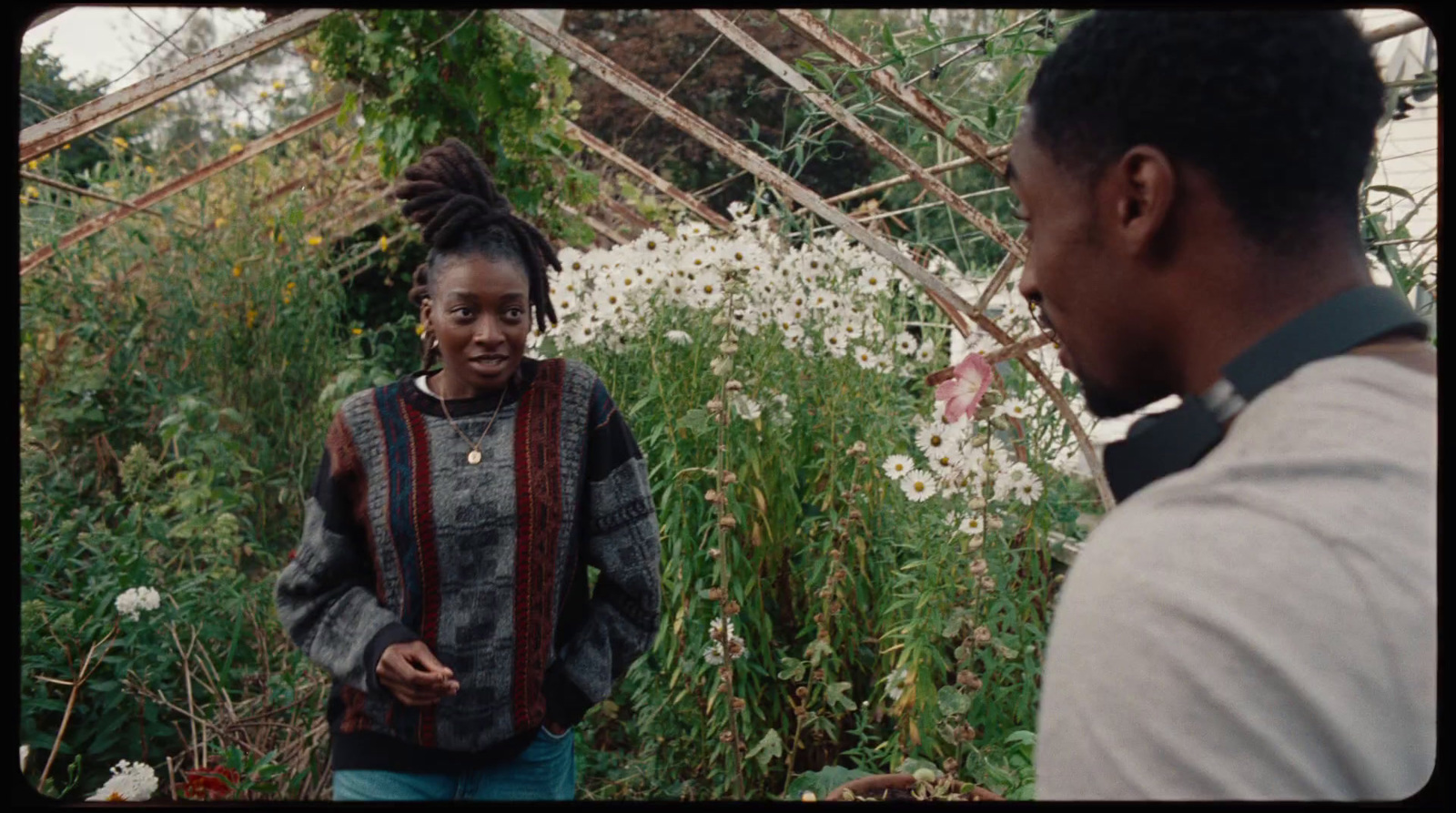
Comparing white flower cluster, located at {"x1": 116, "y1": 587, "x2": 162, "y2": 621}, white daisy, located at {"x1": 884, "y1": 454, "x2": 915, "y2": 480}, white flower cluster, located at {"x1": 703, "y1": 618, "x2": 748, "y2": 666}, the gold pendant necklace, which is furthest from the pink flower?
white flower cluster, located at {"x1": 116, "y1": 587, "x2": 162, "y2": 621}

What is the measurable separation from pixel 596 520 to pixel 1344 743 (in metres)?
1.39

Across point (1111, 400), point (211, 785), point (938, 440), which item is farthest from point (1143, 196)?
point (211, 785)

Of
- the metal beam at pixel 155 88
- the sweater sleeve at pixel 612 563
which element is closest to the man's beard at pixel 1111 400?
the sweater sleeve at pixel 612 563

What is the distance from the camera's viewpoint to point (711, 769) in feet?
9.52

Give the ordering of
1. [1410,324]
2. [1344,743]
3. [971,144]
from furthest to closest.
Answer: [971,144] < [1410,324] < [1344,743]

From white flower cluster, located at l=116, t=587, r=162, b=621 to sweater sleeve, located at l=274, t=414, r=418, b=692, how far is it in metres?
1.10

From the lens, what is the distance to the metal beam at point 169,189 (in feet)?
13.9

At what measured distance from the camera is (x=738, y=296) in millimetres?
2926

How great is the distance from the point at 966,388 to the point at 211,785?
1699mm

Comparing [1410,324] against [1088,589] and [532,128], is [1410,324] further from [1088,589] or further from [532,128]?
[532,128]

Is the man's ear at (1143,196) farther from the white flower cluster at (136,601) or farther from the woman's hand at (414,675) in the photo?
the white flower cluster at (136,601)

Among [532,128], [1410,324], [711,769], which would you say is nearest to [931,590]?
[711,769]

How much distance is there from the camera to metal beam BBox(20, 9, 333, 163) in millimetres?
3299

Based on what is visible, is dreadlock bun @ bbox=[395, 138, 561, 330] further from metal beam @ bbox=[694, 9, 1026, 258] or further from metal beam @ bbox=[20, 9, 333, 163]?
metal beam @ bbox=[20, 9, 333, 163]
